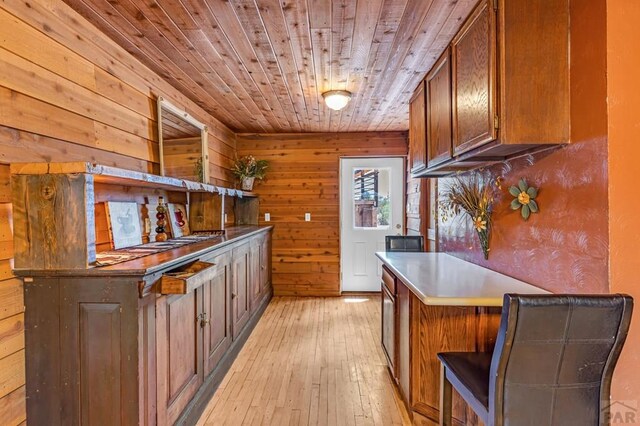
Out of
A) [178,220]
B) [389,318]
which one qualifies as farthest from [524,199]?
[178,220]

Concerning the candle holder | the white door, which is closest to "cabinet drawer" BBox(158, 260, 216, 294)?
the candle holder

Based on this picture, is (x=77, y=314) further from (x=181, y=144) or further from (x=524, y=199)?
(x=524, y=199)

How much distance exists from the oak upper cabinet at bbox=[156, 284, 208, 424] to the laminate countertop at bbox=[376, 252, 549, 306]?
4.09ft

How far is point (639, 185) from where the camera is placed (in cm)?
126

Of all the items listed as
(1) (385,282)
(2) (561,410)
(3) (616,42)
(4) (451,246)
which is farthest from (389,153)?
(2) (561,410)

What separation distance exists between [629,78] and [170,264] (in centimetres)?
207

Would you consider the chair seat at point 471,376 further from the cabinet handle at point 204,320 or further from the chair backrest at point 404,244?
the chair backrest at point 404,244

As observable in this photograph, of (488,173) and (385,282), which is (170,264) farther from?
(488,173)

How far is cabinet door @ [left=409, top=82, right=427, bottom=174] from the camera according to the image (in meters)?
2.56

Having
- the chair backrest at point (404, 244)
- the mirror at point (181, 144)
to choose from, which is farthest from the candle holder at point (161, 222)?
the chair backrest at point (404, 244)

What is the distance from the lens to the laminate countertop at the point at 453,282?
1534 mm

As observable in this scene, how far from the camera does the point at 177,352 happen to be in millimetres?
1850

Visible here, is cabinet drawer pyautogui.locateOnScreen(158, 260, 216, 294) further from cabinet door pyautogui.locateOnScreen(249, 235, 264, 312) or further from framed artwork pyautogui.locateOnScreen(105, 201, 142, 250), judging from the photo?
cabinet door pyautogui.locateOnScreen(249, 235, 264, 312)

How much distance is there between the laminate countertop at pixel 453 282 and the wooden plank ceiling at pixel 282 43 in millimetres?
1461
